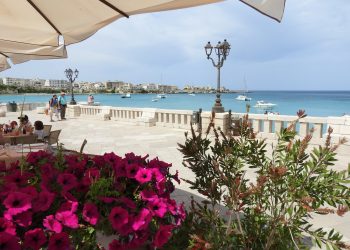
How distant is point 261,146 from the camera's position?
2090 mm

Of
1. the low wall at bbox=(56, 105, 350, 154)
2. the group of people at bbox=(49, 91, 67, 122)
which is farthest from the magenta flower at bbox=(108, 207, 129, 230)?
the group of people at bbox=(49, 91, 67, 122)

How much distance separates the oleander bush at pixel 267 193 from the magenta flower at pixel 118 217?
437 millimetres

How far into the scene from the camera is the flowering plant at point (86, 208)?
1689mm

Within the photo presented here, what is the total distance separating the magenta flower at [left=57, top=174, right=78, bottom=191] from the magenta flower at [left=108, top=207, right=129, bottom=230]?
394 mm

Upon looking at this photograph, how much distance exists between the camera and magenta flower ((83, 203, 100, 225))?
177 cm

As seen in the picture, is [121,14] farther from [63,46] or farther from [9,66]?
[9,66]

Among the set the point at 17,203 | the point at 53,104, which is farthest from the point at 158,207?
the point at 53,104

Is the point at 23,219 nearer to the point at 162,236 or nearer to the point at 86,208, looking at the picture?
the point at 86,208

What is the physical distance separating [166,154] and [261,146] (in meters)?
6.83

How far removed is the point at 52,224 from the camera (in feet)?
5.66

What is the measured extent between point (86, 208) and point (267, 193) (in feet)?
4.02

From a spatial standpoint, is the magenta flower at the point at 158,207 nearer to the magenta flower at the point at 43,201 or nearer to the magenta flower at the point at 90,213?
the magenta flower at the point at 90,213

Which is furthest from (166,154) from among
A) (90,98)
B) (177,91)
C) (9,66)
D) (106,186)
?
(177,91)

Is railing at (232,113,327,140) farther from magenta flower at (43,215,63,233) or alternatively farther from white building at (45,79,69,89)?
white building at (45,79,69,89)
